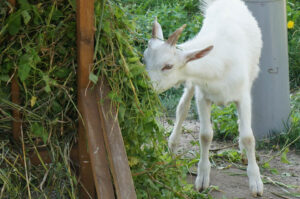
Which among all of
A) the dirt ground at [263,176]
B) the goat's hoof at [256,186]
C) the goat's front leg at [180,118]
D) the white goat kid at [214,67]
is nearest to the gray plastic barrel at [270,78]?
the dirt ground at [263,176]

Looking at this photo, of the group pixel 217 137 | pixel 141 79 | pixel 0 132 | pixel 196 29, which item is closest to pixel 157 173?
pixel 141 79

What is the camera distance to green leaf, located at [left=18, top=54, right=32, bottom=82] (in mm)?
3176

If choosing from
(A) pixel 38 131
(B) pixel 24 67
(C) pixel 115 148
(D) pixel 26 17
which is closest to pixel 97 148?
(C) pixel 115 148

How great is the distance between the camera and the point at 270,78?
638cm

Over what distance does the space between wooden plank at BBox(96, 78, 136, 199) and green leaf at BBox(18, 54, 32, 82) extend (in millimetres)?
460

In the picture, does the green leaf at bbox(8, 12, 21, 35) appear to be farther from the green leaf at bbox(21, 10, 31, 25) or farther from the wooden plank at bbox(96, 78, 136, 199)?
the wooden plank at bbox(96, 78, 136, 199)

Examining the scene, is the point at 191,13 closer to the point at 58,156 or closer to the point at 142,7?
the point at 142,7

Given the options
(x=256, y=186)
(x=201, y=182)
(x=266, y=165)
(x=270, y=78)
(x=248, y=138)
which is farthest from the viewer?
(x=270, y=78)

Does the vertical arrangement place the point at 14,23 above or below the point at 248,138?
above

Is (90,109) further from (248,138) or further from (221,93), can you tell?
(248,138)

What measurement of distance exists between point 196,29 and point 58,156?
5342 millimetres

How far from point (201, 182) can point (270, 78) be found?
1925 mm

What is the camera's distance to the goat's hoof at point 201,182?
507cm

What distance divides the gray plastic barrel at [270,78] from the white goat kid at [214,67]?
632mm
